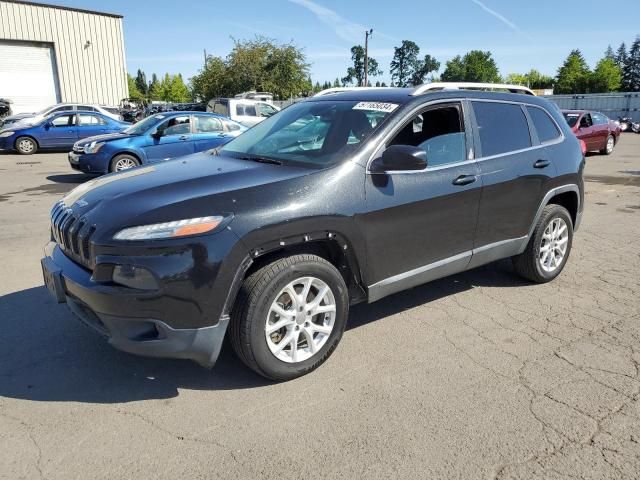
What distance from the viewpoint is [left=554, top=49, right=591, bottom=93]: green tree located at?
77.4 m

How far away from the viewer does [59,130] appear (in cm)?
1762

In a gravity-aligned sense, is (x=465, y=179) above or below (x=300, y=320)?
above

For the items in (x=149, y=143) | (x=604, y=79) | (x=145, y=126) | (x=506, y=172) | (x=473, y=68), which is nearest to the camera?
(x=506, y=172)

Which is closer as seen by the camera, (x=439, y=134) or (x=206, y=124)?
(x=439, y=134)

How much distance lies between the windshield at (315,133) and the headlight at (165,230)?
0.98 metres

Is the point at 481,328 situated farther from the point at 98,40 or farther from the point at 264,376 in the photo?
the point at 98,40

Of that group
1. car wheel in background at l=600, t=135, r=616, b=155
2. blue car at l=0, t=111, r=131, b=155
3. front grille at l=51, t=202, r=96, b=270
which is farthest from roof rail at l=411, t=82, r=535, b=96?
car wheel in background at l=600, t=135, r=616, b=155

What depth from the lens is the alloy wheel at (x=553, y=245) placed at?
4.84m

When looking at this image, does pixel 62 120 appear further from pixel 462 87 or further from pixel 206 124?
pixel 462 87

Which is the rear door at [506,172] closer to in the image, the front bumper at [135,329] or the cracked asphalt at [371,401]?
the cracked asphalt at [371,401]

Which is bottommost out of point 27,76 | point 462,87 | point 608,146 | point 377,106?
point 608,146

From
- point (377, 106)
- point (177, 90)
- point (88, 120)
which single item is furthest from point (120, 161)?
point (177, 90)

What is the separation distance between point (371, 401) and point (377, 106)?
210cm

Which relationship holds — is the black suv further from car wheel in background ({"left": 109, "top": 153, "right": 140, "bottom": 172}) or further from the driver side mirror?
car wheel in background ({"left": 109, "top": 153, "right": 140, "bottom": 172})
